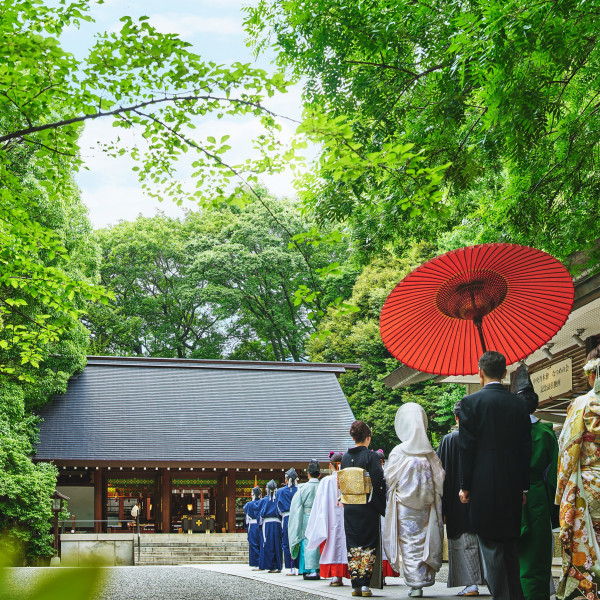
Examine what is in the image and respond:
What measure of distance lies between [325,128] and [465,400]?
173 centimetres

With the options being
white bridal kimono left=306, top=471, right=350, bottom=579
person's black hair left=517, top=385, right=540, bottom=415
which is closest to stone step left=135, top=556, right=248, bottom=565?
white bridal kimono left=306, top=471, right=350, bottom=579

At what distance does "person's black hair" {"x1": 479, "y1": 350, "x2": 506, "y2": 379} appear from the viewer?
4.02 meters

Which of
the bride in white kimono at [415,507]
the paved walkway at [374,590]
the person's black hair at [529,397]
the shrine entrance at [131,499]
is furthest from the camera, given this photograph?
the shrine entrance at [131,499]

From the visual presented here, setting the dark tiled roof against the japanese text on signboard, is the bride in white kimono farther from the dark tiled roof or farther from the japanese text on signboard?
the dark tiled roof

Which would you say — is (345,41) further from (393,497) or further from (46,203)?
(46,203)

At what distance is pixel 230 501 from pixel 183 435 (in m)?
2.59

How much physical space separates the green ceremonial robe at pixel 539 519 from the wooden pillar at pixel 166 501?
1815 centimetres

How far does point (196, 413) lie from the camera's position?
24125 millimetres

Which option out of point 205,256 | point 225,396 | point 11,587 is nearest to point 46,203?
point 225,396

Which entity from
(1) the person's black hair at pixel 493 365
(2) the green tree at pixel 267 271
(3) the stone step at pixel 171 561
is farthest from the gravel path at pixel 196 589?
(2) the green tree at pixel 267 271

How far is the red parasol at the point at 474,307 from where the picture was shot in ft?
15.4

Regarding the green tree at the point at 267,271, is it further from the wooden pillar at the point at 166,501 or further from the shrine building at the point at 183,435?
the wooden pillar at the point at 166,501

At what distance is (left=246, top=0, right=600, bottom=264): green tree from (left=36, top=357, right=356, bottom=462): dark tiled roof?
1629 cm

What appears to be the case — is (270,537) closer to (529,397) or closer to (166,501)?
(529,397)
